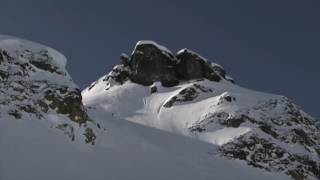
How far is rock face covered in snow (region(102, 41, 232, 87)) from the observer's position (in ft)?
245

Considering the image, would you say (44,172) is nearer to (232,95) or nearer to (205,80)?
(232,95)

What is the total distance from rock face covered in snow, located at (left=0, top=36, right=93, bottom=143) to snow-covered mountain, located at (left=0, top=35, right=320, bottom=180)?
0.09 meters

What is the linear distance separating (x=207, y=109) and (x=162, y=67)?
49.7 ft

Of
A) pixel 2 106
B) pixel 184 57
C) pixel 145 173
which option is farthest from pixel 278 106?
pixel 2 106

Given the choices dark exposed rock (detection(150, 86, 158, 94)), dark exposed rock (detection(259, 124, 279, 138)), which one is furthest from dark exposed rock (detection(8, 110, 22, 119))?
dark exposed rock (detection(150, 86, 158, 94))

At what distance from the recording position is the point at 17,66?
4400 centimetres

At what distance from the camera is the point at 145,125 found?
187ft

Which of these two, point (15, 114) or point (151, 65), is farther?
point (151, 65)

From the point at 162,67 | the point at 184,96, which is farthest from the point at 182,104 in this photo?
the point at 162,67

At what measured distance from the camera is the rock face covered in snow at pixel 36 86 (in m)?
41.1

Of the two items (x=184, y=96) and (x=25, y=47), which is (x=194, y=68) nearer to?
(x=184, y=96)

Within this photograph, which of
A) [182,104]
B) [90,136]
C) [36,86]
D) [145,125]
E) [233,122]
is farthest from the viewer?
[182,104]


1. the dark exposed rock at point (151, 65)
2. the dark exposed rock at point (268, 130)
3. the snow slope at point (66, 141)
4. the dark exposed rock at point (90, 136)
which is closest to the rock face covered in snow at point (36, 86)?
the snow slope at point (66, 141)

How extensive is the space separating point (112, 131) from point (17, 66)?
29.6ft
